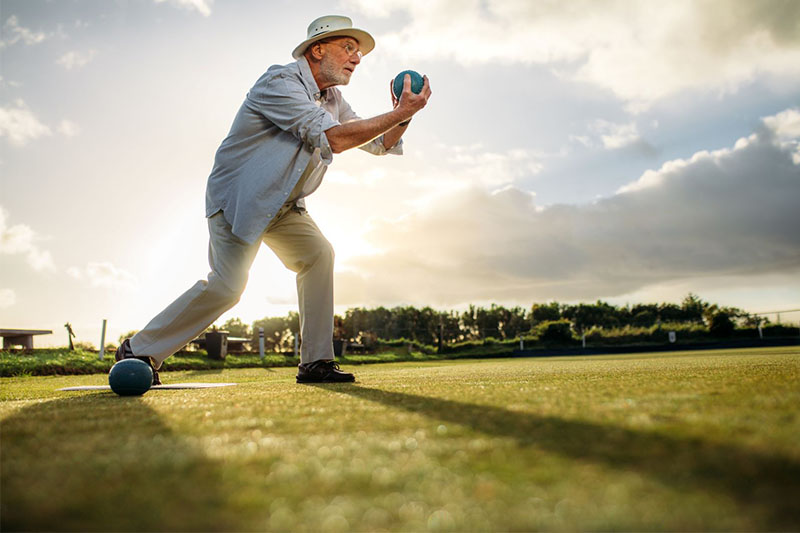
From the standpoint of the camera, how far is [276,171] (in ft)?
11.6

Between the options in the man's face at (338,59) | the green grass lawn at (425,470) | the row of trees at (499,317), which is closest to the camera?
the green grass lawn at (425,470)

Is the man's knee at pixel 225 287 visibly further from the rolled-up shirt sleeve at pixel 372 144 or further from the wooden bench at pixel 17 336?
the wooden bench at pixel 17 336

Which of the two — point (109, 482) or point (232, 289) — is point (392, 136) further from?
point (109, 482)

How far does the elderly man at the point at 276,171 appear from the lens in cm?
344

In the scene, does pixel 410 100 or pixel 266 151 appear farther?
pixel 266 151

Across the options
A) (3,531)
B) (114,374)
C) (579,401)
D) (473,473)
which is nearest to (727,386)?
(579,401)

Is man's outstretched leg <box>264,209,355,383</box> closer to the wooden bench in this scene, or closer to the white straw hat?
the white straw hat

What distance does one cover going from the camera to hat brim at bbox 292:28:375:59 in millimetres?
3814

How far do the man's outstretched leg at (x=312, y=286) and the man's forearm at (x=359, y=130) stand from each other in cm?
81

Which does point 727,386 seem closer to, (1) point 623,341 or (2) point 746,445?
(2) point 746,445

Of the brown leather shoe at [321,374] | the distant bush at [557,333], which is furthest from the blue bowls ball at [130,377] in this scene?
the distant bush at [557,333]

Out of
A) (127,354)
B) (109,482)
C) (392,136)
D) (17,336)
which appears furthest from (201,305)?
(17,336)

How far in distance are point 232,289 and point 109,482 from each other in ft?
8.77

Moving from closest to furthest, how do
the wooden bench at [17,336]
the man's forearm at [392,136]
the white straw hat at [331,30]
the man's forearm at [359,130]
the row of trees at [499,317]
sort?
the man's forearm at [359,130] → the white straw hat at [331,30] → the man's forearm at [392,136] → the wooden bench at [17,336] → the row of trees at [499,317]
